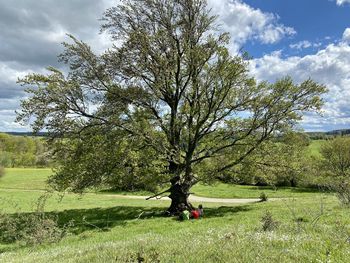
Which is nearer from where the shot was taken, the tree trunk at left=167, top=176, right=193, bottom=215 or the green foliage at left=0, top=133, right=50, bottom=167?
the tree trunk at left=167, top=176, right=193, bottom=215

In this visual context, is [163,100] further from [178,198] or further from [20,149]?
[20,149]

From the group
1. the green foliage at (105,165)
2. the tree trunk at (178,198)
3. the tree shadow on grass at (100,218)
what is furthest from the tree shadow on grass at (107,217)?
the green foliage at (105,165)

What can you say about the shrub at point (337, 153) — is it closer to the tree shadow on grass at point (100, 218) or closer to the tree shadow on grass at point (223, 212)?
the tree shadow on grass at point (223, 212)

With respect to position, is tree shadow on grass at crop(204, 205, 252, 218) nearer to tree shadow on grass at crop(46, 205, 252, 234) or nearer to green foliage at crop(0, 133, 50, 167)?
tree shadow on grass at crop(46, 205, 252, 234)

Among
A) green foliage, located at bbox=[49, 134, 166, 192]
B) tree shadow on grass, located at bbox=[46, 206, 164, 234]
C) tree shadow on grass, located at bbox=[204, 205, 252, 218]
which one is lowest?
tree shadow on grass, located at bbox=[46, 206, 164, 234]

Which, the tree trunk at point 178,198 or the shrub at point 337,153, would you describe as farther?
the shrub at point 337,153

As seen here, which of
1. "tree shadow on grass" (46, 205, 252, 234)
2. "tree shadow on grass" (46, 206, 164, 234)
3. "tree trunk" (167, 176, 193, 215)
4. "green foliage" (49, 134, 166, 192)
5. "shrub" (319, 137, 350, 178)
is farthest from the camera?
"shrub" (319, 137, 350, 178)

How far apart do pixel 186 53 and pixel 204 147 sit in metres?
6.43

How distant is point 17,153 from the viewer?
104938 millimetres

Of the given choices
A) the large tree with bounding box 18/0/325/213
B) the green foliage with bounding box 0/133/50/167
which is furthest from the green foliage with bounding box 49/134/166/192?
the green foliage with bounding box 0/133/50/167

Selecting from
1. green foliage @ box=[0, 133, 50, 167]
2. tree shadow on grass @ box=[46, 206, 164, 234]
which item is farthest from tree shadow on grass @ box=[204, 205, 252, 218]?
green foliage @ box=[0, 133, 50, 167]

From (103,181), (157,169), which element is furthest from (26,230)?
(157,169)

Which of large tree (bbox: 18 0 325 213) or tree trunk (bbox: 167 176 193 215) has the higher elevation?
large tree (bbox: 18 0 325 213)

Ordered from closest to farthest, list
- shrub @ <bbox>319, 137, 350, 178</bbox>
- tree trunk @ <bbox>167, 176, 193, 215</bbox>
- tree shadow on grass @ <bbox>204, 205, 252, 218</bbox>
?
1. tree shadow on grass @ <bbox>204, 205, 252, 218</bbox>
2. tree trunk @ <bbox>167, 176, 193, 215</bbox>
3. shrub @ <bbox>319, 137, 350, 178</bbox>
